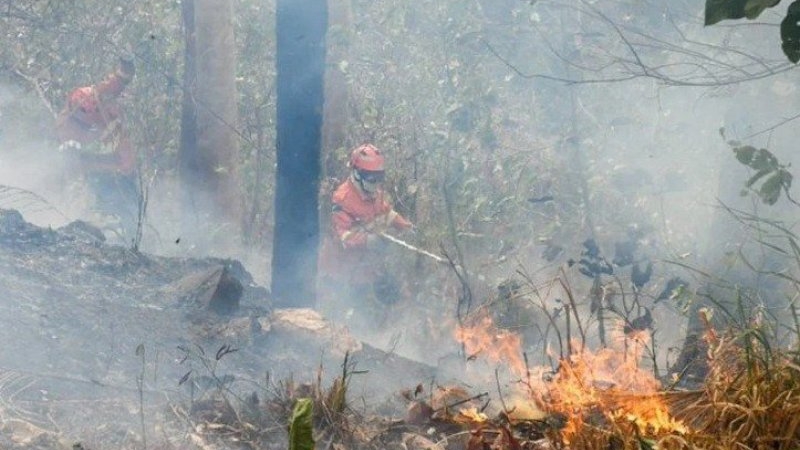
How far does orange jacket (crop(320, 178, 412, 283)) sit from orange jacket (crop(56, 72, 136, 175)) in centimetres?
320

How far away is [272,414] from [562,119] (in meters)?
11.5

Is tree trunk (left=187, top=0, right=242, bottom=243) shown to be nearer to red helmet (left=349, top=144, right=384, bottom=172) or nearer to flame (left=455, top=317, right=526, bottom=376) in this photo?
red helmet (left=349, top=144, right=384, bottom=172)

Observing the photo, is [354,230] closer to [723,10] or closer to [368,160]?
[368,160]

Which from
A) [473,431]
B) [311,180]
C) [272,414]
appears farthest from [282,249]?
[473,431]

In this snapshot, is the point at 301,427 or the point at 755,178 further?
the point at 755,178

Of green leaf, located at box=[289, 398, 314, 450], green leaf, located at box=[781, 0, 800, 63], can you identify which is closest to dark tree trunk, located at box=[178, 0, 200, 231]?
green leaf, located at box=[289, 398, 314, 450]

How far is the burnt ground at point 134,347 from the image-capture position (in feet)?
14.8

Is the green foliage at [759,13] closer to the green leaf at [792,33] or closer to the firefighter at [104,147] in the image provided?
the green leaf at [792,33]

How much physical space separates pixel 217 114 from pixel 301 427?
8.57 metres

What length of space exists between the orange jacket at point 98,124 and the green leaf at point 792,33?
30.0ft

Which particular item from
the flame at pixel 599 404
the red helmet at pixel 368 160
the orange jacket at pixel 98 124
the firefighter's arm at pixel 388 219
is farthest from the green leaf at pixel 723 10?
the orange jacket at pixel 98 124

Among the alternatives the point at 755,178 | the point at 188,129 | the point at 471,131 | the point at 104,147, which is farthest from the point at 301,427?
the point at 471,131

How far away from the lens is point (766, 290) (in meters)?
7.85

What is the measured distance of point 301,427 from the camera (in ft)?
8.95
